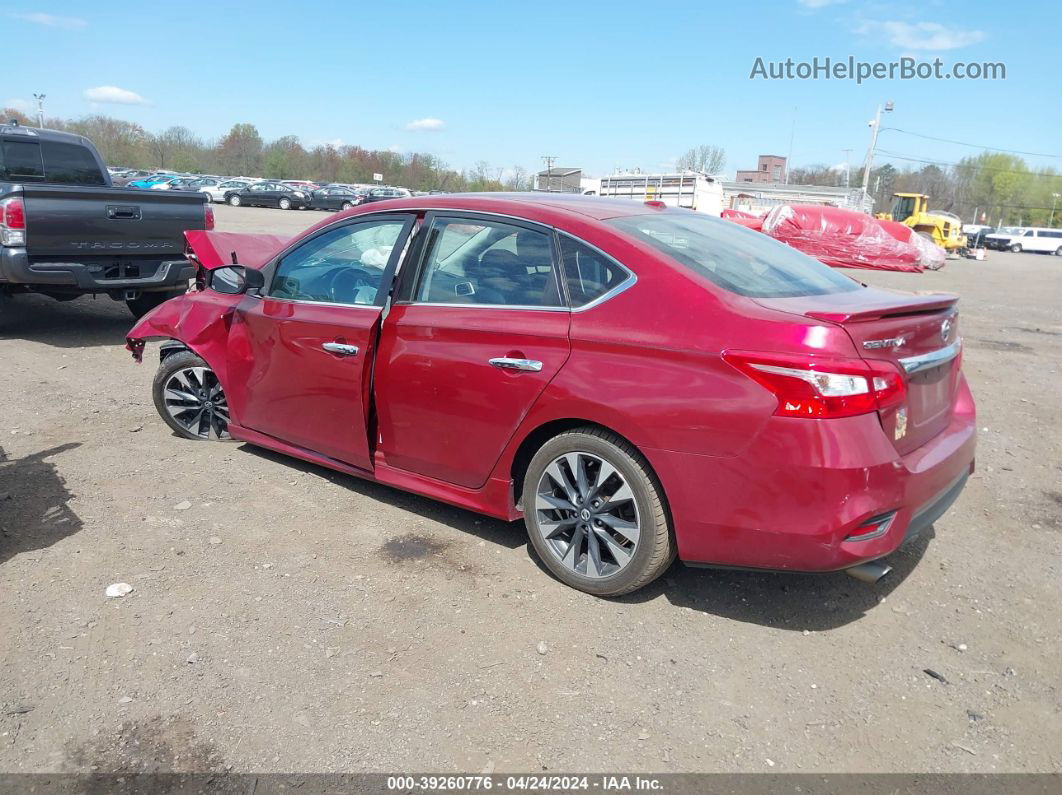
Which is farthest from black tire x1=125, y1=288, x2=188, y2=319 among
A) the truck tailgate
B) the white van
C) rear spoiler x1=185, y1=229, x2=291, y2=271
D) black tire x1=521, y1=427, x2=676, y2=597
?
the white van

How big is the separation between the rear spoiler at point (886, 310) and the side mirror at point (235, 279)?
124 inches

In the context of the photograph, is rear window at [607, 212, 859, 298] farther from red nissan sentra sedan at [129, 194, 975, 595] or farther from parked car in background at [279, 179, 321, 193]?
parked car in background at [279, 179, 321, 193]

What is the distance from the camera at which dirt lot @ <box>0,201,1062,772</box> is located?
2648 mm

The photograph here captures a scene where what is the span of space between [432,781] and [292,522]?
2.08m

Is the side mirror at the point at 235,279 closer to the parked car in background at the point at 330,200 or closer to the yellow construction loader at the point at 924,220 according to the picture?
the yellow construction loader at the point at 924,220

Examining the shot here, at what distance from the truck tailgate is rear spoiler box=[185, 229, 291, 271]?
2.20m

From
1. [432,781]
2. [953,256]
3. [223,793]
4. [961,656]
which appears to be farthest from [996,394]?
[953,256]

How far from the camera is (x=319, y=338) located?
4.27 metres

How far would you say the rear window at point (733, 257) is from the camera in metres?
3.37

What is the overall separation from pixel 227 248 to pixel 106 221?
2.81 m

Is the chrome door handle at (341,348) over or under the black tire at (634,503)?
over

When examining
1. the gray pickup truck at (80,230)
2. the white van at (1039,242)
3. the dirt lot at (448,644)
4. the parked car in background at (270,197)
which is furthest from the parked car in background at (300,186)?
the dirt lot at (448,644)

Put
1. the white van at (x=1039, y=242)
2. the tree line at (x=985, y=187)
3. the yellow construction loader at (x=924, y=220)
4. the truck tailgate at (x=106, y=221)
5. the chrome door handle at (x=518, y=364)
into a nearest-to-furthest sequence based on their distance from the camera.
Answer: the chrome door handle at (x=518, y=364) → the truck tailgate at (x=106, y=221) → the yellow construction loader at (x=924, y=220) → the white van at (x=1039, y=242) → the tree line at (x=985, y=187)

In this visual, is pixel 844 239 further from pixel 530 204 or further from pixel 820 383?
pixel 820 383
